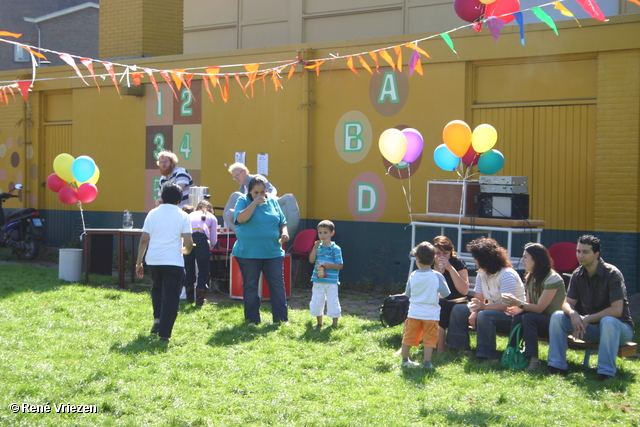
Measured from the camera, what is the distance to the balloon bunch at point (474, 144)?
8.48m

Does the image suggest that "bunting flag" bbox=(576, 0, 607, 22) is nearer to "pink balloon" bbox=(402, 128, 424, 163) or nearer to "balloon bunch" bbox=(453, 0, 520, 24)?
"balloon bunch" bbox=(453, 0, 520, 24)

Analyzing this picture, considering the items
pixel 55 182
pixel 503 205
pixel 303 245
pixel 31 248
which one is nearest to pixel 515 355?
pixel 503 205

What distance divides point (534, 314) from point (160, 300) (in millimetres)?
3618

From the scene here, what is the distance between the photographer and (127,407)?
5031 millimetres

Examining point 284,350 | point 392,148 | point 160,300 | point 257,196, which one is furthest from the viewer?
point 392,148

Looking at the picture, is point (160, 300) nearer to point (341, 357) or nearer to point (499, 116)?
point (341, 357)

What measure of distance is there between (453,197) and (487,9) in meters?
2.28

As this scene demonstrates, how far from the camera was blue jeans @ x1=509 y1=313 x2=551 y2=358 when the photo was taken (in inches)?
247

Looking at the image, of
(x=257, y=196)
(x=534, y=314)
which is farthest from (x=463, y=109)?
(x=534, y=314)

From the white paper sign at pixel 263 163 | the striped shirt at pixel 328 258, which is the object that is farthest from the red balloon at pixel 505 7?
the white paper sign at pixel 263 163

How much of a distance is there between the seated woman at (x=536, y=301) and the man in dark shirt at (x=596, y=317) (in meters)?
0.13

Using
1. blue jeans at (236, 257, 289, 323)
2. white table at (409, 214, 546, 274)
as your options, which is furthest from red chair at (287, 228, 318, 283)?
blue jeans at (236, 257, 289, 323)

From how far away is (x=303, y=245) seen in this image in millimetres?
11242

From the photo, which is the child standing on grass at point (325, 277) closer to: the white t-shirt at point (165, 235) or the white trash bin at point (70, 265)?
the white t-shirt at point (165, 235)
